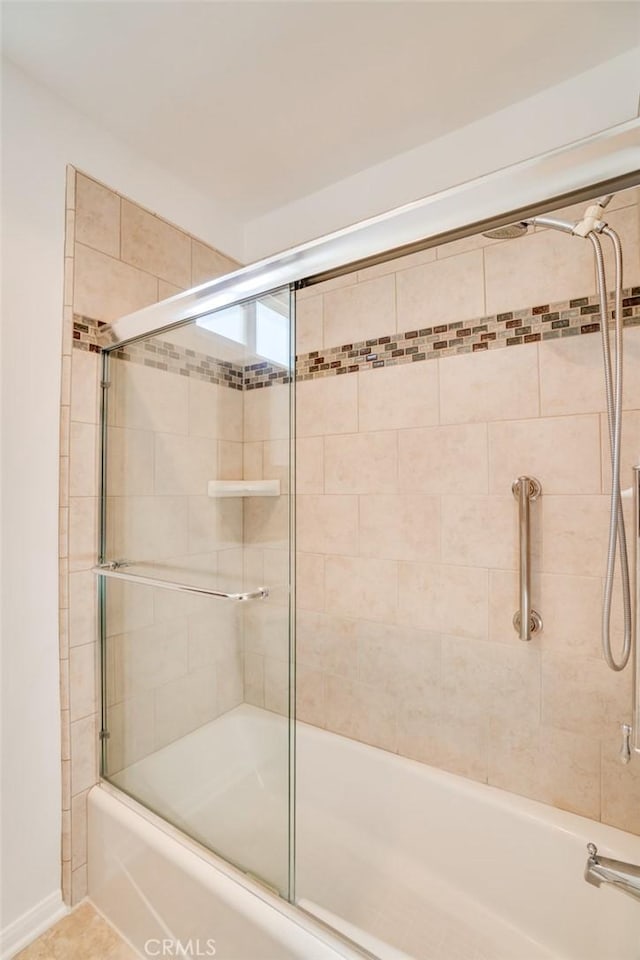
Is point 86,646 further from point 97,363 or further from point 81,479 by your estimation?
point 97,363

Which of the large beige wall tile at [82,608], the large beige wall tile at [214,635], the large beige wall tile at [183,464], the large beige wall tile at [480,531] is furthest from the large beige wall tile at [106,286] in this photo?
the large beige wall tile at [480,531]

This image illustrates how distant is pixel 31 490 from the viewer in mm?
1256

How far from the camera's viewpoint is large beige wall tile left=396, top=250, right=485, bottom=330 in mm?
1419

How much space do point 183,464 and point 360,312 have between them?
0.87m

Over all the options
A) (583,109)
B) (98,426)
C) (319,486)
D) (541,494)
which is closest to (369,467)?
(319,486)

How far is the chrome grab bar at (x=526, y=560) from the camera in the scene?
50.4 inches

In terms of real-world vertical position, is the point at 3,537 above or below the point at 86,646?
above

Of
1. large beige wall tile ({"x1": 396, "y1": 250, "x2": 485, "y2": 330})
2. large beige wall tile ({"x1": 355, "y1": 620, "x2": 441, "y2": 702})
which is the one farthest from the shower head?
large beige wall tile ({"x1": 355, "y1": 620, "x2": 441, "y2": 702})

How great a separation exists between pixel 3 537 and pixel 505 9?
6.06 ft

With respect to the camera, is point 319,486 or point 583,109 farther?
point 319,486

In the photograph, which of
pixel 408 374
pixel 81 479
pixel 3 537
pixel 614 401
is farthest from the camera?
pixel 408 374

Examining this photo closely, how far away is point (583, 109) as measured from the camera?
1.28 metres

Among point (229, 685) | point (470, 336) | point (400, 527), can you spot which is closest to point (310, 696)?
point (229, 685)

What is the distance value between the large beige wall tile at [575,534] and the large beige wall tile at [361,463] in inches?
19.5
